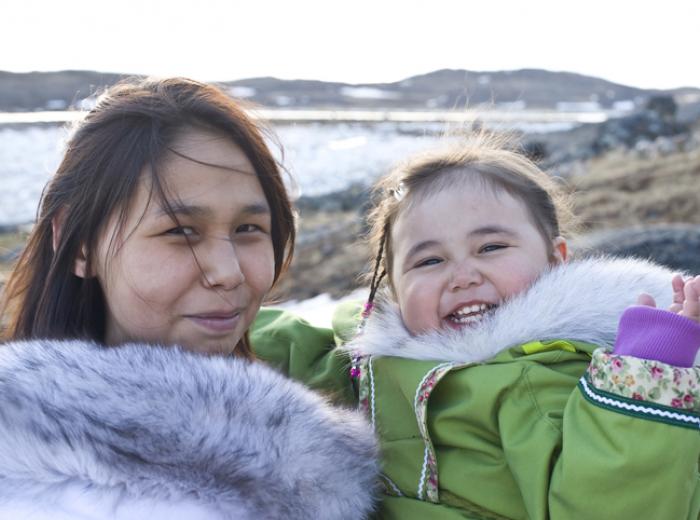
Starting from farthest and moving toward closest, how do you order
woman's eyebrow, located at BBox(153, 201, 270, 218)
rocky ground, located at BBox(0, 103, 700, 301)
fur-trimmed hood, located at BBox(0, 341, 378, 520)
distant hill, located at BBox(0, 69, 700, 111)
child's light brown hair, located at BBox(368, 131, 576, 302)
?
distant hill, located at BBox(0, 69, 700, 111), rocky ground, located at BBox(0, 103, 700, 301), child's light brown hair, located at BBox(368, 131, 576, 302), woman's eyebrow, located at BBox(153, 201, 270, 218), fur-trimmed hood, located at BBox(0, 341, 378, 520)

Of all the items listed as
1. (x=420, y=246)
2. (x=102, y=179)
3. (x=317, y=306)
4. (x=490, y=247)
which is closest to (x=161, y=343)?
(x=102, y=179)

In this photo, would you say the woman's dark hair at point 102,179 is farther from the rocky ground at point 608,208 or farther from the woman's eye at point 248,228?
the rocky ground at point 608,208

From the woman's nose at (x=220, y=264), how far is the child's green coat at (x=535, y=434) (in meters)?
0.39

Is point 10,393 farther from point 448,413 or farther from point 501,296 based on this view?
point 501,296

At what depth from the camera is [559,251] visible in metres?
1.91

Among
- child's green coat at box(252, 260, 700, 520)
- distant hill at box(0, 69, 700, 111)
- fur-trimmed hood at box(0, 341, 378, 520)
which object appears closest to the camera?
fur-trimmed hood at box(0, 341, 378, 520)

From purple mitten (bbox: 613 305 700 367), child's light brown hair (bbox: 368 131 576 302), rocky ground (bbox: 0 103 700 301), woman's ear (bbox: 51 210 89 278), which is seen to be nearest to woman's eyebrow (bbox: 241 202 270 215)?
woman's ear (bbox: 51 210 89 278)

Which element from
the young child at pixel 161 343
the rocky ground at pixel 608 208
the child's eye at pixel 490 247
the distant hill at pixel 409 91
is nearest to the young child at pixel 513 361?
the child's eye at pixel 490 247

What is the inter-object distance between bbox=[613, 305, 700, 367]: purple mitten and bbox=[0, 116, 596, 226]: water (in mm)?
4849

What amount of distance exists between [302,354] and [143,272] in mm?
591

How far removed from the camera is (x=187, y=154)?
58.6 inches

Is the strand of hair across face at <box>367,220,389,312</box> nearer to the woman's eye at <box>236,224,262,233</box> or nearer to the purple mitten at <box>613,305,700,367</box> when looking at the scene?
the woman's eye at <box>236,224,262,233</box>

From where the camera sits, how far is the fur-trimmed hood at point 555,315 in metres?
1.54

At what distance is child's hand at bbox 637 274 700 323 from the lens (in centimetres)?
132
